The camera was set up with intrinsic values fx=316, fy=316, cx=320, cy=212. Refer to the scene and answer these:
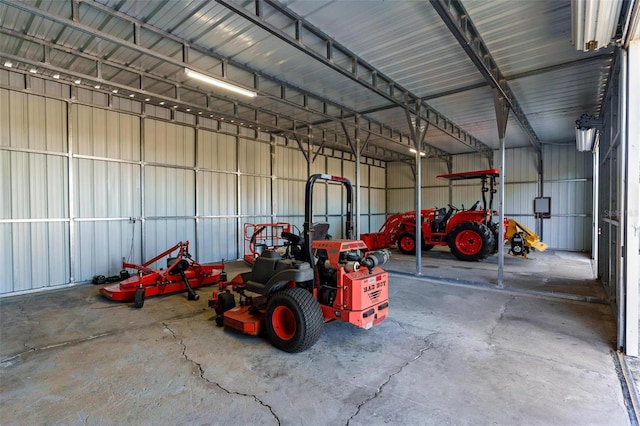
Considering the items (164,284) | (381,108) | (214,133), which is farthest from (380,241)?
(164,284)

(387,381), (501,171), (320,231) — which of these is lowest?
(387,381)

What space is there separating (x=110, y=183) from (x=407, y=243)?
31.0ft

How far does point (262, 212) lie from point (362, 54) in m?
6.79

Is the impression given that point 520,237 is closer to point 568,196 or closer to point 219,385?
point 568,196

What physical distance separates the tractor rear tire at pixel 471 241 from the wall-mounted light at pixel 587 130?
3269 mm

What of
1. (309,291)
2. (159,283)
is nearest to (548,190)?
(309,291)

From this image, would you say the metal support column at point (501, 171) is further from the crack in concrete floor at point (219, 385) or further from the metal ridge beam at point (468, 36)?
the crack in concrete floor at point (219, 385)

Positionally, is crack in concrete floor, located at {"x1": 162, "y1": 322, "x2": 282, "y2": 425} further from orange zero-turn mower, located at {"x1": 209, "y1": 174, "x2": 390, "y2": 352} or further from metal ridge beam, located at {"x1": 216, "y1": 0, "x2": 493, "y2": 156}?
metal ridge beam, located at {"x1": 216, "y1": 0, "x2": 493, "y2": 156}

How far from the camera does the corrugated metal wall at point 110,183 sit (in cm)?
640

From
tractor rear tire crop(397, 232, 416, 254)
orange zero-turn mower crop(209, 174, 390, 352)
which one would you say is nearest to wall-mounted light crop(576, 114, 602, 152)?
tractor rear tire crop(397, 232, 416, 254)

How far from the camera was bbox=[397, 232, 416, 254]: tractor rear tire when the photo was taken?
11.7 meters

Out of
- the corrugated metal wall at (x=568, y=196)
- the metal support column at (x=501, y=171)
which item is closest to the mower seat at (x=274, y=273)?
the metal support column at (x=501, y=171)

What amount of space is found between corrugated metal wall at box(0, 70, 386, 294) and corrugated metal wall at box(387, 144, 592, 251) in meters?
9.33

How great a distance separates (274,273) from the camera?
4.04 metres
